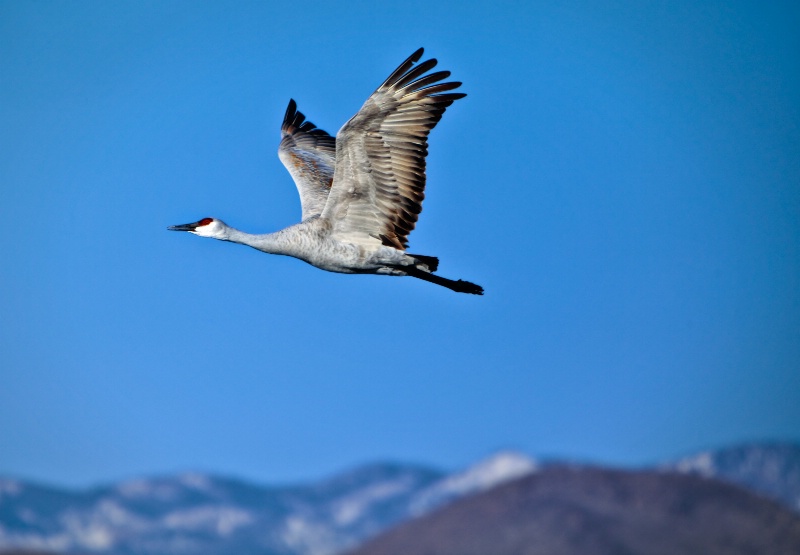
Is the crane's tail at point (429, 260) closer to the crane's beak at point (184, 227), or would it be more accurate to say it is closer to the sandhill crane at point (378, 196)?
the sandhill crane at point (378, 196)

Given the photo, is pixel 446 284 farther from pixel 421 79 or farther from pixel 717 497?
pixel 717 497

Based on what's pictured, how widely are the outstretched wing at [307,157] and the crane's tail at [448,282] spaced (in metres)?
2.81

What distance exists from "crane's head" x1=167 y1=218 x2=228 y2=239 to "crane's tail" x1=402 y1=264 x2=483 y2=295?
392 cm

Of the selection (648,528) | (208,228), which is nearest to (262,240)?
(208,228)

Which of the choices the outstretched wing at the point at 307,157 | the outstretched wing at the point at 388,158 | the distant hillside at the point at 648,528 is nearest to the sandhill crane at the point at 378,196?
the outstretched wing at the point at 388,158

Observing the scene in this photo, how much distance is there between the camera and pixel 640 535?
188000 millimetres

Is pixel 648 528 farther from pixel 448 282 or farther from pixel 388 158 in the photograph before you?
pixel 388 158

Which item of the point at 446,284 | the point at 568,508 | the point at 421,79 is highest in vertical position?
the point at 568,508

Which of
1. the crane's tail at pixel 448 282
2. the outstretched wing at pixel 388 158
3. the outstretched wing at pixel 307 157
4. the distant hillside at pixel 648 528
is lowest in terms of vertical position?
the crane's tail at pixel 448 282

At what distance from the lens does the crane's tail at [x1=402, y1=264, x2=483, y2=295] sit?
25703 mm

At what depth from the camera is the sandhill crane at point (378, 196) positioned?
936 inches

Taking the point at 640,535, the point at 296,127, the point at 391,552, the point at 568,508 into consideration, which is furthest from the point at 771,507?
the point at 296,127

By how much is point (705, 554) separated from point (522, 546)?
93.1 ft

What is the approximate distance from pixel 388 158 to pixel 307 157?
6.70 metres
